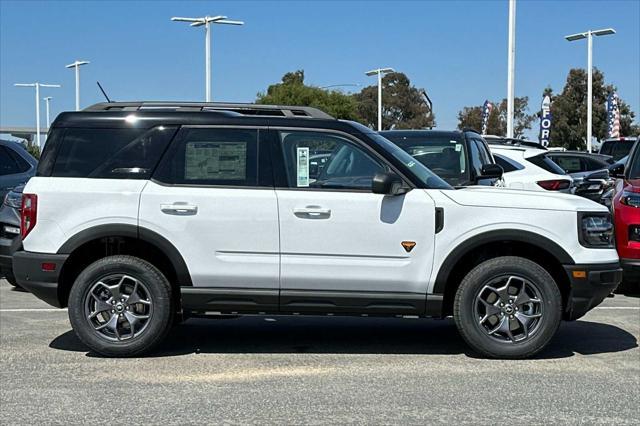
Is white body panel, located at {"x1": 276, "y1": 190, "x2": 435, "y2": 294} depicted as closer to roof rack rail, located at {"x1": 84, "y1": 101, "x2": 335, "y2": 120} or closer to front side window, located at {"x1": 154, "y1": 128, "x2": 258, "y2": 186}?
front side window, located at {"x1": 154, "y1": 128, "x2": 258, "y2": 186}

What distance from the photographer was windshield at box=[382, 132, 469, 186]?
9.16 m

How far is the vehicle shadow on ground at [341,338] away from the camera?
21.0 feet

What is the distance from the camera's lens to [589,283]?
586 centimetres

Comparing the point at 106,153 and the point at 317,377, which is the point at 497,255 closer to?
the point at 317,377

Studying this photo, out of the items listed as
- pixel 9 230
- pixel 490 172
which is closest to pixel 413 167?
pixel 490 172

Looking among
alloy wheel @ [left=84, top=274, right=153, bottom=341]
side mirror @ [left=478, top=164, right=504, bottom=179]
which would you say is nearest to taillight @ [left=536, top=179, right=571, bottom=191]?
side mirror @ [left=478, top=164, right=504, bottom=179]

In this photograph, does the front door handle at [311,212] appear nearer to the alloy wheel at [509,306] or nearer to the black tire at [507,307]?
the black tire at [507,307]

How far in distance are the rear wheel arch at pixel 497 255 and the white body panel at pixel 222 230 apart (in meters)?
1.34

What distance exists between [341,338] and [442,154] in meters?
3.39

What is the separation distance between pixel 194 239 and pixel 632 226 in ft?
15.4

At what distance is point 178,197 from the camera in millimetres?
5891

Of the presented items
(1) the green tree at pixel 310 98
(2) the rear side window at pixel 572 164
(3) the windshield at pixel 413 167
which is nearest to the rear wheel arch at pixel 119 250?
(3) the windshield at pixel 413 167

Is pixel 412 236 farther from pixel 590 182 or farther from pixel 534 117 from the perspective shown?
pixel 534 117

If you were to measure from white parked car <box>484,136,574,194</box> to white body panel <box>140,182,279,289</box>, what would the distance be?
5922mm
